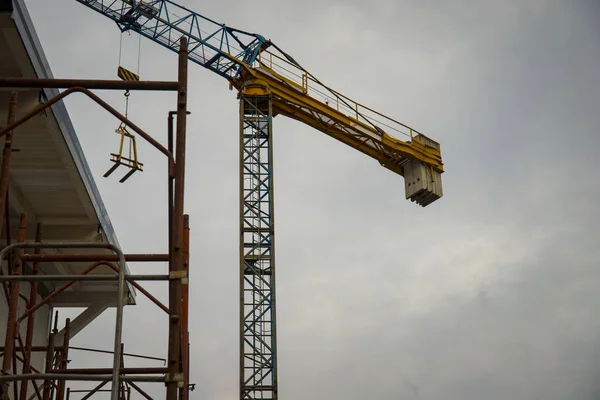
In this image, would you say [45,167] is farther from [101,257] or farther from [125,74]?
[125,74]

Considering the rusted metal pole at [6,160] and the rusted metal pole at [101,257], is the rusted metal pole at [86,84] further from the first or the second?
the rusted metal pole at [101,257]

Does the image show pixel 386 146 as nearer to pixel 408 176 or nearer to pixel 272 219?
pixel 408 176

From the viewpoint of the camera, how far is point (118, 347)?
707cm

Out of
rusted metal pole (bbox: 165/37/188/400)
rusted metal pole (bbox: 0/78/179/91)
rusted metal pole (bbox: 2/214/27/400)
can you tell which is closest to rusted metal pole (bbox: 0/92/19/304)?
rusted metal pole (bbox: 0/78/179/91)

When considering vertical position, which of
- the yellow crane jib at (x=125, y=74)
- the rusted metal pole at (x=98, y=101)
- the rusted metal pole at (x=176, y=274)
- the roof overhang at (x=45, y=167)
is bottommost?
the rusted metal pole at (x=176, y=274)

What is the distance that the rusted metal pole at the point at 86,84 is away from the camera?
343 inches

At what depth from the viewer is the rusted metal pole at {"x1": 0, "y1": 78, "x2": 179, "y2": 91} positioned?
8703mm

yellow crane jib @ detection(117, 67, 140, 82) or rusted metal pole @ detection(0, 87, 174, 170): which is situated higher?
yellow crane jib @ detection(117, 67, 140, 82)

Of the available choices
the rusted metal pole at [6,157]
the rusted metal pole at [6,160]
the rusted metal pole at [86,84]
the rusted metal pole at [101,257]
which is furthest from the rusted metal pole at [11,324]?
the rusted metal pole at [86,84]

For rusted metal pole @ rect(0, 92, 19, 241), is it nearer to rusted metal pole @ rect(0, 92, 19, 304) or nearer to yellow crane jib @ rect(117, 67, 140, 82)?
rusted metal pole @ rect(0, 92, 19, 304)

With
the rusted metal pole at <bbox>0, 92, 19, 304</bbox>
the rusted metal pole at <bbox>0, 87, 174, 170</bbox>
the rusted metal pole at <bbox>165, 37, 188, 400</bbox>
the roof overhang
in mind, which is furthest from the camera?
the roof overhang

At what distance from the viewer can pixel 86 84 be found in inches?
351

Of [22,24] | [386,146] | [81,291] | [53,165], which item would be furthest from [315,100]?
[22,24]

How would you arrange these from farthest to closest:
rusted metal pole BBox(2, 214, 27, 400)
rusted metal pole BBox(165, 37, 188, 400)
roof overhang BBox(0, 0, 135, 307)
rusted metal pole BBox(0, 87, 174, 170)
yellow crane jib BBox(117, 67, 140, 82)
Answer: yellow crane jib BBox(117, 67, 140, 82) → roof overhang BBox(0, 0, 135, 307) → rusted metal pole BBox(2, 214, 27, 400) → rusted metal pole BBox(0, 87, 174, 170) → rusted metal pole BBox(165, 37, 188, 400)
